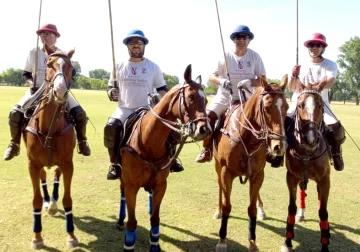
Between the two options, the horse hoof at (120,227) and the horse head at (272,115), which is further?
the horse hoof at (120,227)

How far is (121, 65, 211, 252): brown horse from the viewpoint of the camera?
409cm

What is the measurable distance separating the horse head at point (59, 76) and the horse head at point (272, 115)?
2.76 meters

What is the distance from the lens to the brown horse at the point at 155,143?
4094 mm

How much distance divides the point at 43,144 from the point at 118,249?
211 centimetres

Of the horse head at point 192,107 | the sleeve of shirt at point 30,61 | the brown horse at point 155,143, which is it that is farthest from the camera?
the sleeve of shirt at point 30,61

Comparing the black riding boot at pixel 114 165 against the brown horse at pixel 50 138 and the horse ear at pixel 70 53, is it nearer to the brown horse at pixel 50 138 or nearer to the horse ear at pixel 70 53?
the brown horse at pixel 50 138

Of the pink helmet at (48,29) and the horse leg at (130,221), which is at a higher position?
the pink helmet at (48,29)

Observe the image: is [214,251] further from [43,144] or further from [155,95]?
[43,144]

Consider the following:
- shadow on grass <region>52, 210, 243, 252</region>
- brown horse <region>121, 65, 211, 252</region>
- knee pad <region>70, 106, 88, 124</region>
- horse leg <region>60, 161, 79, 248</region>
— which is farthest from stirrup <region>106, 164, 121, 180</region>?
shadow on grass <region>52, 210, 243, 252</region>

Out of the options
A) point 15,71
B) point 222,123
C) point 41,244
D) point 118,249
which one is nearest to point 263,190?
point 222,123

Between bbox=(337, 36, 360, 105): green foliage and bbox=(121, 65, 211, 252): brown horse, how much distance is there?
2823 inches

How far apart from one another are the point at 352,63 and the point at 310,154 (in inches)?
2815

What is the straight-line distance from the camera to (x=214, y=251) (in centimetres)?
565

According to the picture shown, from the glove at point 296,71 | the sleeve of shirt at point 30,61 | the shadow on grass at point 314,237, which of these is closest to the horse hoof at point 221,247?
the shadow on grass at point 314,237
